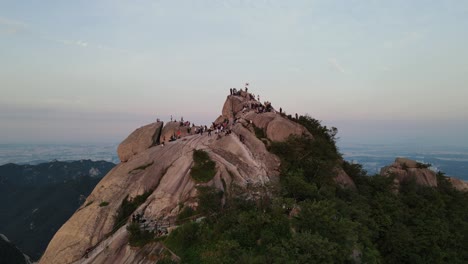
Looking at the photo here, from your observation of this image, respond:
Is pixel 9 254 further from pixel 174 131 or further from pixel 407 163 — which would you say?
pixel 407 163

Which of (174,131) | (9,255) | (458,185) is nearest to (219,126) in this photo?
(174,131)

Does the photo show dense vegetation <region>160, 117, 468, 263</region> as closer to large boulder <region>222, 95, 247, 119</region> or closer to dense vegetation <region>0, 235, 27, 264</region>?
large boulder <region>222, 95, 247, 119</region>

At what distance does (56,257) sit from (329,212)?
23.6 m

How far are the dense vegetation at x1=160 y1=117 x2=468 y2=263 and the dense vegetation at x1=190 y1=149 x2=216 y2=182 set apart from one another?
163 inches

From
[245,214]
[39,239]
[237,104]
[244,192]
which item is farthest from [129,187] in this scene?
[39,239]

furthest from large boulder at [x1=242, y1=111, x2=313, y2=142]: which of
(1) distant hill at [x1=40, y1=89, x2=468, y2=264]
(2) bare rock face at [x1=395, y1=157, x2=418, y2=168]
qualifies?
(2) bare rock face at [x1=395, y1=157, x2=418, y2=168]

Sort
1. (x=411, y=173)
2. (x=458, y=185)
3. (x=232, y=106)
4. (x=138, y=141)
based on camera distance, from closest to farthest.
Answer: (x=138, y=141) → (x=411, y=173) → (x=458, y=185) → (x=232, y=106)

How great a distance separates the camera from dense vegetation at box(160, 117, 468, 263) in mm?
19438

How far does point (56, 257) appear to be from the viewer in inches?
1048

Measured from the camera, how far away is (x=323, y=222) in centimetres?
2119

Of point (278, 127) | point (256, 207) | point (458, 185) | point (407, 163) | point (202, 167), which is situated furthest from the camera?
point (458, 185)

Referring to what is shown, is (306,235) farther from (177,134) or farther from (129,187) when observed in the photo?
(177,134)

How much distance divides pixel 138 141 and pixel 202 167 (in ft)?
51.3

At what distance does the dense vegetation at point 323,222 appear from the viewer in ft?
63.8
